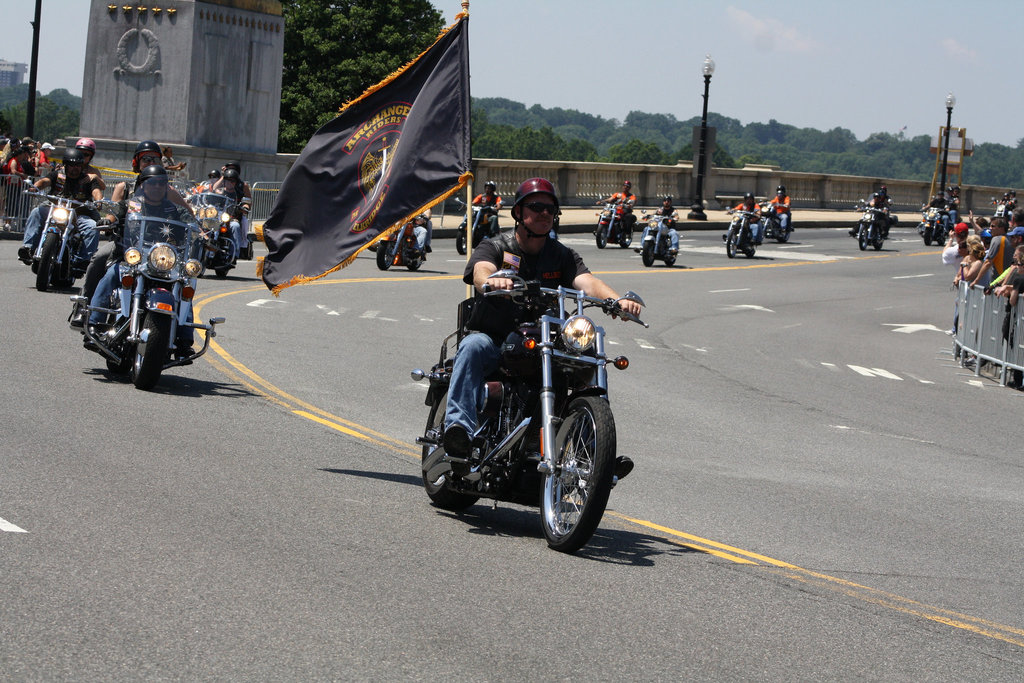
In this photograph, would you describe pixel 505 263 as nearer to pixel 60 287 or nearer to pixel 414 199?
pixel 414 199

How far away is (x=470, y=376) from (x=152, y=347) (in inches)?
201

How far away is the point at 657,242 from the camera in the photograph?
34.9 metres

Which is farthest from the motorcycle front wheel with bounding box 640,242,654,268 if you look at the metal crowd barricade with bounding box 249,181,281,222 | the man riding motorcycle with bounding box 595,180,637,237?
Answer: the metal crowd barricade with bounding box 249,181,281,222

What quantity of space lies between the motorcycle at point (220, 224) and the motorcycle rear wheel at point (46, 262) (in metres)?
3.53

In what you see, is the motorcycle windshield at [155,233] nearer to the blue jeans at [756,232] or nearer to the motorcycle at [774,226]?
the blue jeans at [756,232]

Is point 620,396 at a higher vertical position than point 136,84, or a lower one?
lower

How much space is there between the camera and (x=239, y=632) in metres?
5.55

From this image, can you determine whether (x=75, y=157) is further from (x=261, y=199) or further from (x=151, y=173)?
(x=261, y=199)

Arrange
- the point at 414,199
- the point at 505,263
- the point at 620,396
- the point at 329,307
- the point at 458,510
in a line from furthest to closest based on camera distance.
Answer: the point at 329,307 → the point at 620,396 → the point at 414,199 → the point at 458,510 → the point at 505,263

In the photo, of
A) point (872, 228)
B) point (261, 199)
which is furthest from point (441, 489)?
point (872, 228)

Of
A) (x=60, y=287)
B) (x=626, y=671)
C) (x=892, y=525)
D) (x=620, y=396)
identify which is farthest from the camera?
(x=60, y=287)

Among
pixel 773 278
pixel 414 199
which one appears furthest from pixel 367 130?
pixel 773 278

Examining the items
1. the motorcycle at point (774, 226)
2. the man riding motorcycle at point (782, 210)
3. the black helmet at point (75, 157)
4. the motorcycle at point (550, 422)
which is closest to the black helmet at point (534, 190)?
the motorcycle at point (550, 422)

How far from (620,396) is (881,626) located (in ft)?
27.9
